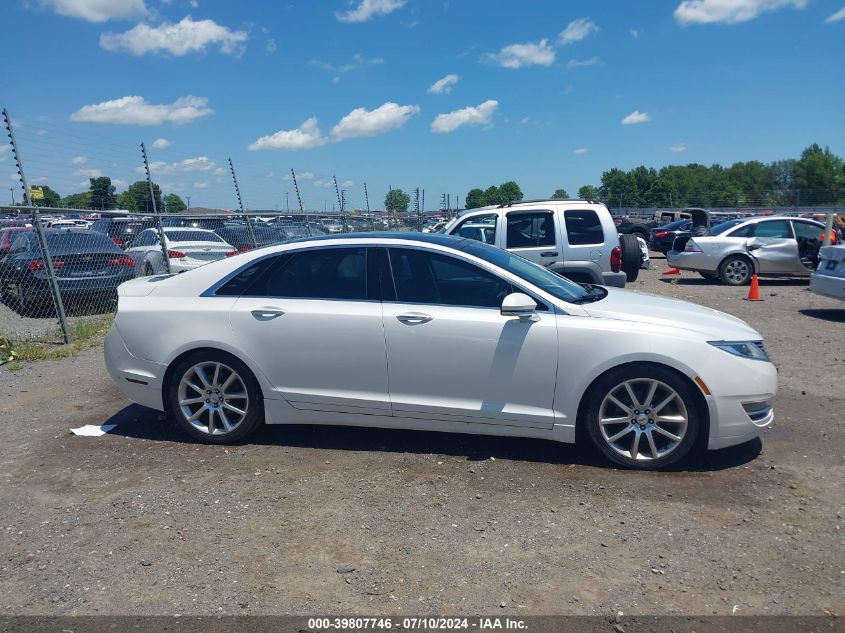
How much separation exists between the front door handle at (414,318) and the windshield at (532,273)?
2.12 feet

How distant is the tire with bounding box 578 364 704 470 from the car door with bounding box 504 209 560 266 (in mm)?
5578

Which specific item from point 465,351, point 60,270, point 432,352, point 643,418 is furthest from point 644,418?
point 60,270

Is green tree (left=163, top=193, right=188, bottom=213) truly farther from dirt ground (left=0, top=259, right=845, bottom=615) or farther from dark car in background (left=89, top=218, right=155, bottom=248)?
dirt ground (left=0, top=259, right=845, bottom=615)

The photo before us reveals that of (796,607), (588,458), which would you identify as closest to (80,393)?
(588,458)

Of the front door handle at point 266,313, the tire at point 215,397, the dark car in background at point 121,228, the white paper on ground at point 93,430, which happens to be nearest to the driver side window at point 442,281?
the front door handle at point 266,313

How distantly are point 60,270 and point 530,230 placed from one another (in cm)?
687

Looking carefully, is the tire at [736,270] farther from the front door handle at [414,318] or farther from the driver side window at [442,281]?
the front door handle at [414,318]

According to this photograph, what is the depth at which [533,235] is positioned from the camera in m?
10.0

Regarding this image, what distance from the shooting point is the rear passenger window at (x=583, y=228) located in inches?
392

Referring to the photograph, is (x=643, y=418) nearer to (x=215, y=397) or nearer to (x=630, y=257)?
(x=215, y=397)

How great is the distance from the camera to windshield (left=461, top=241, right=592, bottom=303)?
4879 mm

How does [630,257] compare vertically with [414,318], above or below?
below

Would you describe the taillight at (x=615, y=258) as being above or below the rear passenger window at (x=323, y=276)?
below

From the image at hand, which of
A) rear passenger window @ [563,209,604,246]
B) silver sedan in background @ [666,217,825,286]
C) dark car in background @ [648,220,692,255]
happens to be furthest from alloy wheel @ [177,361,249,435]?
dark car in background @ [648,220,692,255]
